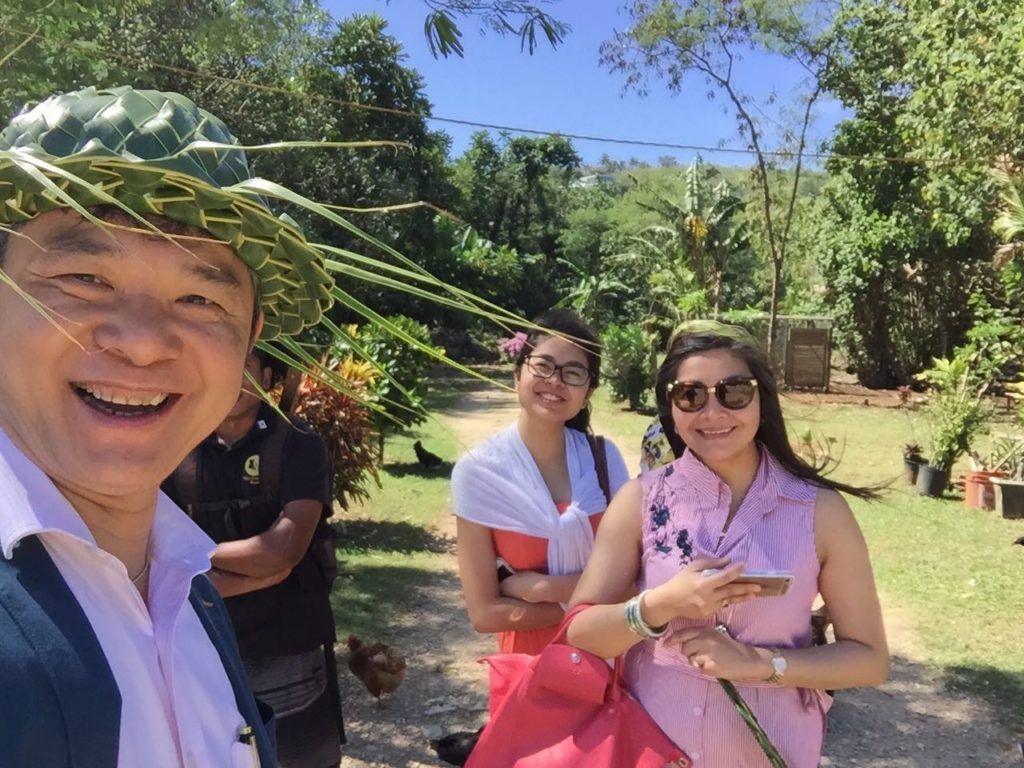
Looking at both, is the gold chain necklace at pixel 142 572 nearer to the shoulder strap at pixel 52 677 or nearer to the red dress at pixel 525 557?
the shoulder strap at pixel 52 677

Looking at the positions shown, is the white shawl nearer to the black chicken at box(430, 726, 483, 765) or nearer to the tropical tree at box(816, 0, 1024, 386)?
the black chicken at box(430, 726, 483, 765)

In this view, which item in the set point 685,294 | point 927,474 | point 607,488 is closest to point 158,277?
point 607,488

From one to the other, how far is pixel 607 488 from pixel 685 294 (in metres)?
20.1

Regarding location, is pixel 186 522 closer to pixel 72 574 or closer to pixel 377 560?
pixel 72 574

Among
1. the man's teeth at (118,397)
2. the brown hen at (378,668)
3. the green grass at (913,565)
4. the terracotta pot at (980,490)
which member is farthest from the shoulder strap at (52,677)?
the terracotta pot at (980,490)

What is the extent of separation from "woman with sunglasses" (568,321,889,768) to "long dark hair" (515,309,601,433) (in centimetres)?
49

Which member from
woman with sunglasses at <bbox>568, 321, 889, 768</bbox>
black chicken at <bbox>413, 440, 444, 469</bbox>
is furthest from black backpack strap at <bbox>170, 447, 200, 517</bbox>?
black chicken at <bbox>413, 440, 444, 469</bbox>

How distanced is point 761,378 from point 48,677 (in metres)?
1.80

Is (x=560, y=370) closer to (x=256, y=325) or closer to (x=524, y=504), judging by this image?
(x=524, y=504)

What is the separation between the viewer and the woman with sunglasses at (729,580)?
1.92 m

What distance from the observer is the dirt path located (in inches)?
178

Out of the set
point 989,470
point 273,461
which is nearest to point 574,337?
point 273,461

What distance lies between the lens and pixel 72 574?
105cm

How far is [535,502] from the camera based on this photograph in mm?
2609
